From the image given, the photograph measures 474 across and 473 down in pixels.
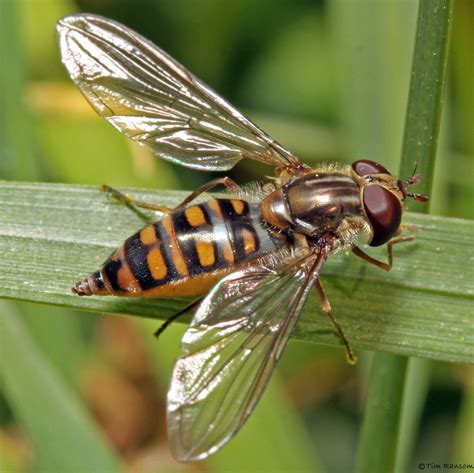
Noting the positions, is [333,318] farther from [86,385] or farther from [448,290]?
[86,385]

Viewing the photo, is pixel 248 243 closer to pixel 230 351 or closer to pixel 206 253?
pixel 206 253

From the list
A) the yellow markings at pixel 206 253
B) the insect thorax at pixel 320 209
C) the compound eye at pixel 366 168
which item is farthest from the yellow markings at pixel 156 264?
the compound eye at pixel 366 168

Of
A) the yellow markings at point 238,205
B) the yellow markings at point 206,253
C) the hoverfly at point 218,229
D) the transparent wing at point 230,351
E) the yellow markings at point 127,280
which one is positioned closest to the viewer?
the transparent wing at point 230,351

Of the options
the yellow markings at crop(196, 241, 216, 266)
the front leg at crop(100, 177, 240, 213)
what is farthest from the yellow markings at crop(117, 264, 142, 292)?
the front leg at crop(100, 177, 240, 213)

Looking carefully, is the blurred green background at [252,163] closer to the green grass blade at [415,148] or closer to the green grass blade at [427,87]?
the green grass blade at [415,148]

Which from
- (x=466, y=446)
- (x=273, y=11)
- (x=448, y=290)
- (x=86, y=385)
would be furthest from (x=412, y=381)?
(x=273, y=11)

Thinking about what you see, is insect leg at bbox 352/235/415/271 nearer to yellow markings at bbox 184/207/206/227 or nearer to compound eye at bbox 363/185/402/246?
compound eye at bbox 363/185/402/246

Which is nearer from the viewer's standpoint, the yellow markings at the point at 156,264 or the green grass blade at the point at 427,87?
the green grass blade at the point at 427,87
